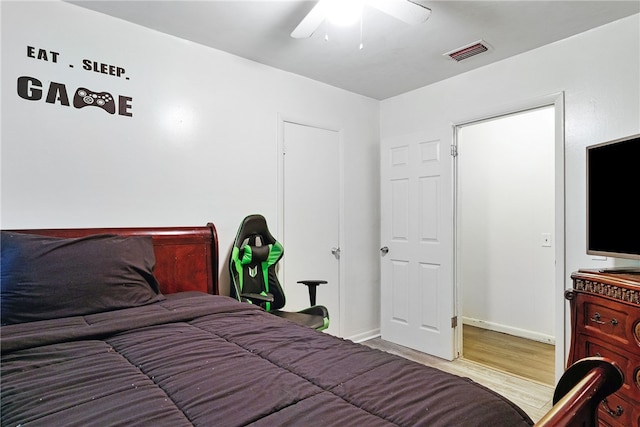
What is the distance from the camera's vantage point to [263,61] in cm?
301

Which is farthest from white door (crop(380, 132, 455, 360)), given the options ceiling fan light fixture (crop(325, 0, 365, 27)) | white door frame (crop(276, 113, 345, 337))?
ceiling fan light fixture (crop(325, 0, 365, 27))

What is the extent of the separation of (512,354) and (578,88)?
2.30 m

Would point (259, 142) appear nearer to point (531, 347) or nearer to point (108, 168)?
point (108, 168)

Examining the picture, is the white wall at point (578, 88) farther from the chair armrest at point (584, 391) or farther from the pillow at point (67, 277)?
the pillow at point (67, 277)

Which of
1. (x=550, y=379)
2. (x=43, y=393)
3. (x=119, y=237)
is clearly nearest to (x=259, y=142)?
(x=119, y=237)

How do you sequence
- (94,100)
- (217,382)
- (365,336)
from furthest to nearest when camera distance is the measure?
(365,336) → (94,100) → (217,382)

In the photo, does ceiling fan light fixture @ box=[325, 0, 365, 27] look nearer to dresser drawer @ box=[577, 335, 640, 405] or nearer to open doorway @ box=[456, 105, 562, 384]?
open doorway @ box=[456, 105, 562, 384]

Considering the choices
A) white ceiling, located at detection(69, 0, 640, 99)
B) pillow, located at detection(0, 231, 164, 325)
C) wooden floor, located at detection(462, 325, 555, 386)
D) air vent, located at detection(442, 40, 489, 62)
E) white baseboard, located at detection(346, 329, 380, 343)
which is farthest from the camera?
white baseboard, located at detection(346, 329, 380, 343)

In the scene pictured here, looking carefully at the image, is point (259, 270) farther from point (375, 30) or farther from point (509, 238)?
point (509, 238)

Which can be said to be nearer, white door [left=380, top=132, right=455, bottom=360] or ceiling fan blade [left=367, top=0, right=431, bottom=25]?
ceiling fan blade [left=367, top=0, right=431, bottom=25]

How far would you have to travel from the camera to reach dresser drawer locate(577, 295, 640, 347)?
1.73 meters

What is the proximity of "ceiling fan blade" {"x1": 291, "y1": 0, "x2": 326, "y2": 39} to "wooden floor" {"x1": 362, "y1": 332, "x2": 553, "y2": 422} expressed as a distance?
2.62m

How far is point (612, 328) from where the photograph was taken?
1844 millimetres

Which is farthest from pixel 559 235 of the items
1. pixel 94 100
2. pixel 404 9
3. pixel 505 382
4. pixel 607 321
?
pixel 94 100
